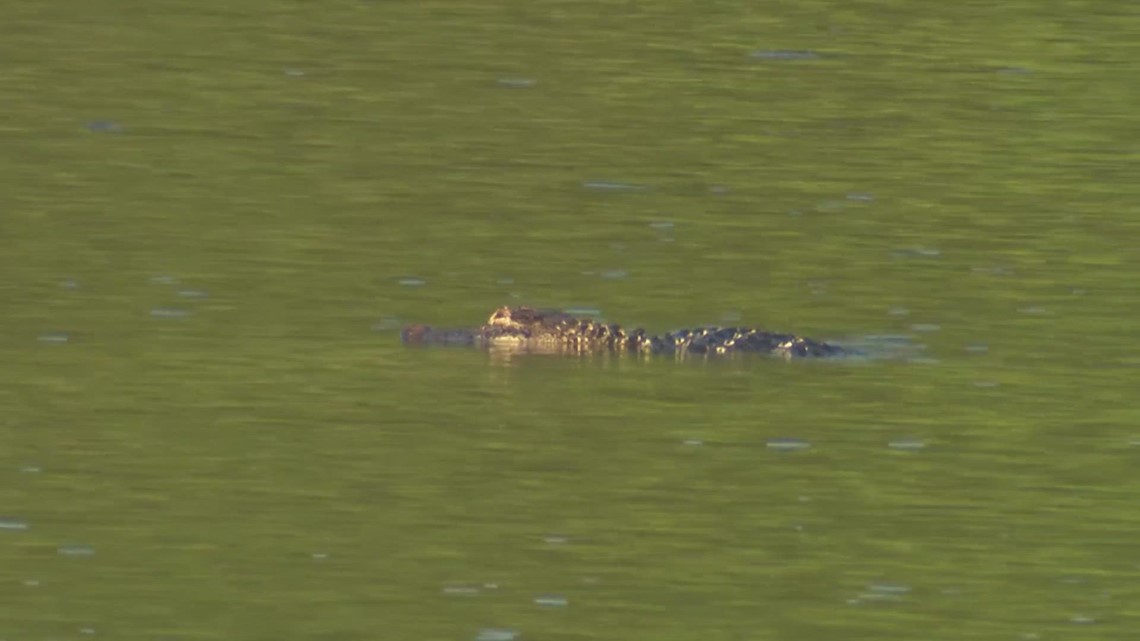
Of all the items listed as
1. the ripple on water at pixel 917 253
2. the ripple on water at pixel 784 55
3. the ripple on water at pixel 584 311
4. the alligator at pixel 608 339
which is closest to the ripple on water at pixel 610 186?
the ripple on water at pixel 917 253

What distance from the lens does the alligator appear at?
71.3 ft

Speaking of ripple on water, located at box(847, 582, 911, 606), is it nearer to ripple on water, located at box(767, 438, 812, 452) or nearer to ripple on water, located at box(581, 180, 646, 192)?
ripple on water, located at box(767, 438, 812, 452)

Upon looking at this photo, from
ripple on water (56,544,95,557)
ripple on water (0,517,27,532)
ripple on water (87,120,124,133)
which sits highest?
→ ripple on water (87,120,124,133)

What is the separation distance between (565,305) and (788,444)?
494 cm

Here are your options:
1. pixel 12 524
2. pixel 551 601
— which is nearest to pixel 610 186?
pixel 12 524

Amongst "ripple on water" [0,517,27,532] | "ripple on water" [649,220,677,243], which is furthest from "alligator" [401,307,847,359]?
Result: "ripple on water" [0,517,27,532]

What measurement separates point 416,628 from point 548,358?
670cm

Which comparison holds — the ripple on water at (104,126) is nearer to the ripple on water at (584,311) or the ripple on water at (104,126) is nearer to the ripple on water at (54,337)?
the ripple on water at (584,311)

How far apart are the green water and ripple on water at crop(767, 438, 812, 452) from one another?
38mm

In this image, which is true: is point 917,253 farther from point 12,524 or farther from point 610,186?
point 12,524

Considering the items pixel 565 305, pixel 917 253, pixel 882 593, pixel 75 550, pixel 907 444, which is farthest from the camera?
pixel 917 253

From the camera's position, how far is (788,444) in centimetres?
1912

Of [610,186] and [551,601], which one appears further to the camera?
[610,186]

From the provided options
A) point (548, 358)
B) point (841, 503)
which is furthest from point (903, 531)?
point (548, 358)
